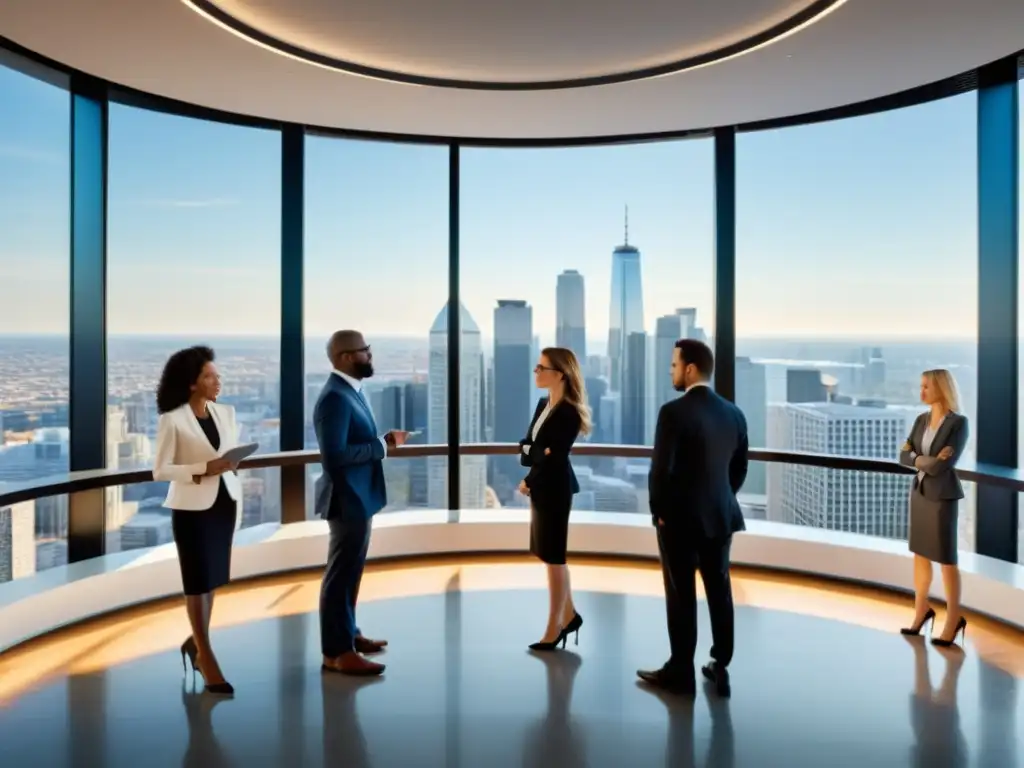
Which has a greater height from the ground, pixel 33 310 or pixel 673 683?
pixel 33 310

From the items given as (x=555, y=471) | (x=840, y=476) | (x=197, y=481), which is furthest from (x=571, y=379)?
(x=840, y=476)

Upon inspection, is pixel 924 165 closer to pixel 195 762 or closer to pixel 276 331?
pixel 276 331

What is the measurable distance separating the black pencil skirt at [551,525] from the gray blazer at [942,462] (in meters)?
1.94

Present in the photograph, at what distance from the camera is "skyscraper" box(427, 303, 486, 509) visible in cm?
654

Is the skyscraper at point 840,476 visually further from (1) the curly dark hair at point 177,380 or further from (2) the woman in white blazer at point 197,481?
(1) the curly dark hair at point 177,380

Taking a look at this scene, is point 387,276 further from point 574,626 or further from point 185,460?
point 574,626

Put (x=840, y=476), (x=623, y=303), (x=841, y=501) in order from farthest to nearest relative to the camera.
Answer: (x=623, y=303)
(x=841, y=501)
(x=840, y=476)

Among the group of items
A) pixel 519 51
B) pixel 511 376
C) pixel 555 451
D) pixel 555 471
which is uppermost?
pixel 519 51

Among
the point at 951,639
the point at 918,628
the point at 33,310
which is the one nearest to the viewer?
the point at 951,639

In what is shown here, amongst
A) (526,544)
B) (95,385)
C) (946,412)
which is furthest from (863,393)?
(95,385)

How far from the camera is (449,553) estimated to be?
628 centimetres

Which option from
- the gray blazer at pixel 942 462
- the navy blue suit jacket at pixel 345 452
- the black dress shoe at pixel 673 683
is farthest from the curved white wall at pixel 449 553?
the black dress shoe at pixel 673 683

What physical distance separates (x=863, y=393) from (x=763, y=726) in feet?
10.3

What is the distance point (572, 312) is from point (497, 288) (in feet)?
2.13
